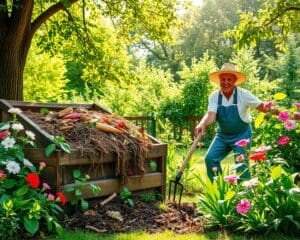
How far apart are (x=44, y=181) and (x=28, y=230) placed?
876 millimetres

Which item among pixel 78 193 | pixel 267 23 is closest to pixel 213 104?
pixel 78 193

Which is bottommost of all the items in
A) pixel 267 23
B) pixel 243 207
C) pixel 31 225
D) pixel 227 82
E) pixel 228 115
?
pixel 31 225

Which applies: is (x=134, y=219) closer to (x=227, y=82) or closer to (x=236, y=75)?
(x=227, y=82)

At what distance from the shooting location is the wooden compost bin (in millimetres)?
4938

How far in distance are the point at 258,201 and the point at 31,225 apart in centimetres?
203

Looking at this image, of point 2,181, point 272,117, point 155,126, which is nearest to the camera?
point 2,181

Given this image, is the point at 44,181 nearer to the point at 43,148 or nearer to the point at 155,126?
the point at 43,148

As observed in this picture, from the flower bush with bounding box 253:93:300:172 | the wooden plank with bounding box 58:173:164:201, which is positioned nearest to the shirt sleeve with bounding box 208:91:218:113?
the flower bush with bounding box 253:93:300:172

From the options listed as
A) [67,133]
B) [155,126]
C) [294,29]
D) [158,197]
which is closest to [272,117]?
[158,197]

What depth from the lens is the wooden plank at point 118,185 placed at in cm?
517

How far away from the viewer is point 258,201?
4512 millimetres

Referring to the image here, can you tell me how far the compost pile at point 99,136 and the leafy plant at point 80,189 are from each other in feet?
0.79

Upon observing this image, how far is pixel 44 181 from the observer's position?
5016mm

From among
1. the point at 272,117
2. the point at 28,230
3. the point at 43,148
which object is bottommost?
the point at 28,230
